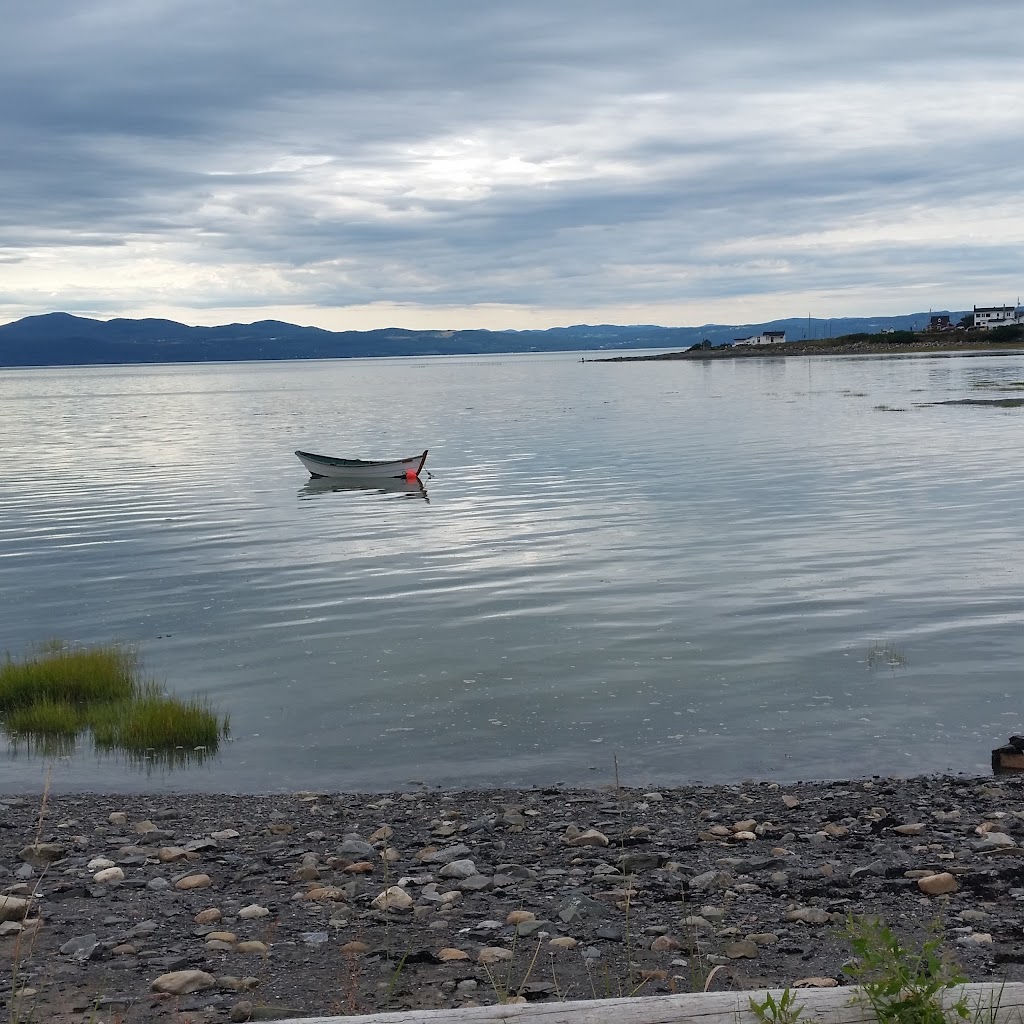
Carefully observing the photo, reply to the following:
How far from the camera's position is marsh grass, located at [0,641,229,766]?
15.8 m

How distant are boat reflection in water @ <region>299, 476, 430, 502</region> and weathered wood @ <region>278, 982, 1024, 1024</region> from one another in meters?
39.1

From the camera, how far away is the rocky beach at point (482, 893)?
773cm

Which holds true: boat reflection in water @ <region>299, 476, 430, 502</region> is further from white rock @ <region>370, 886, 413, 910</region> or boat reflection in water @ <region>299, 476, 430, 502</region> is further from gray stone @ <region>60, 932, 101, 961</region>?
gray stone @ <region>60, 932, 101, 961</region>

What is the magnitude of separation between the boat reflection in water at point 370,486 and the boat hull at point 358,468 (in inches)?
7.3

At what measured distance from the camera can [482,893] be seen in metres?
9.62

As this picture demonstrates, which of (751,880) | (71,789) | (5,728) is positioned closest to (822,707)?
(751,880)

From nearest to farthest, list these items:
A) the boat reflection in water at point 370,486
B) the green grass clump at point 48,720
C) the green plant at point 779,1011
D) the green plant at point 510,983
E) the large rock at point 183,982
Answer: the green plant at point 779,1011, the green plant at point 510,983, the large rock at point 183,982, the green grass clump at point 48,720, the boat reflection in water at point 370,486

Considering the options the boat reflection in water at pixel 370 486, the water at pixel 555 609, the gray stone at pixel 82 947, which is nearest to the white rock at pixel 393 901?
the gray stone at pixel 82 947

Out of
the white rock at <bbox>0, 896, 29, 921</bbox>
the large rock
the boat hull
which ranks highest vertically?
the boat hull

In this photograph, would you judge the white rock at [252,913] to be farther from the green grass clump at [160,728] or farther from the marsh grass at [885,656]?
the marsh grass at [885,656]

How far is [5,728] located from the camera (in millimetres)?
16625

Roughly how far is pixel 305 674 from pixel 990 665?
10667mm

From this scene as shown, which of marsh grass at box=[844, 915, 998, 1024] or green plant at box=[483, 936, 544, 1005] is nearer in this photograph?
marsh grass at box=[844, 915, 998, 1024]

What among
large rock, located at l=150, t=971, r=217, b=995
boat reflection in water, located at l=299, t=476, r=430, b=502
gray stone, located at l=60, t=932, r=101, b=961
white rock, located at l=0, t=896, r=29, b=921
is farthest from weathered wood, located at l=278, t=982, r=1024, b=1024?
boat reflection in water, located at l=299, t=476, r=430, b=502
